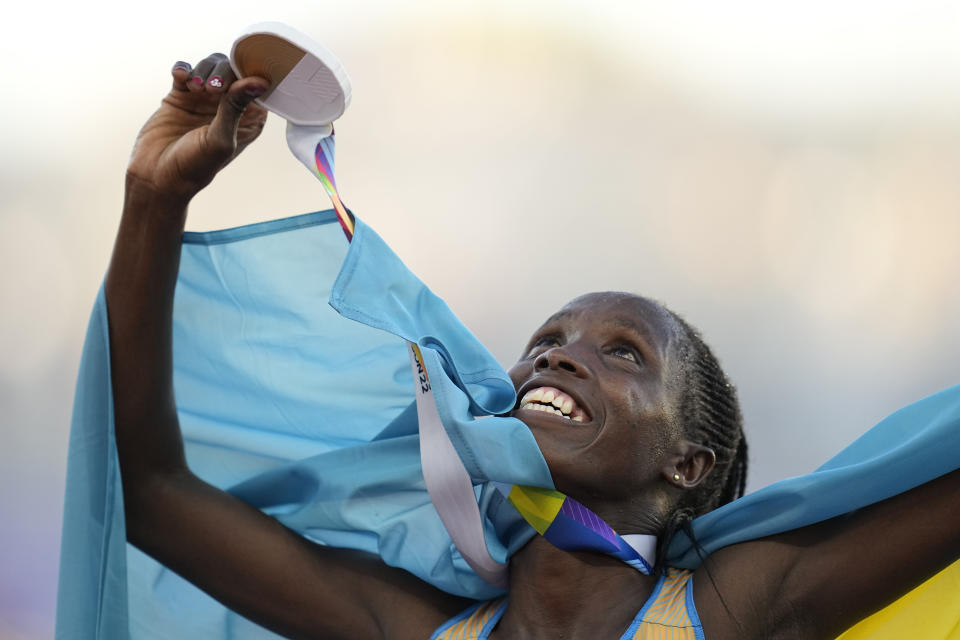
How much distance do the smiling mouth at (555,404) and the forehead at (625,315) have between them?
7.0 inches

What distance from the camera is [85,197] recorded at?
12.1ft

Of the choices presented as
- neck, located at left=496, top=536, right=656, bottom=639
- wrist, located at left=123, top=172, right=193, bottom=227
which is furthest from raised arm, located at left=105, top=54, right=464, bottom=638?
neck, located at left=496, top=536, right=656, bottom=639

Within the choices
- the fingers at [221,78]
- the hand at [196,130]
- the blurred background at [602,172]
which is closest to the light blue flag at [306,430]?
the hand at [196,130]

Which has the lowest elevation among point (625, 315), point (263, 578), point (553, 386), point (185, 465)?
point (263, 578)

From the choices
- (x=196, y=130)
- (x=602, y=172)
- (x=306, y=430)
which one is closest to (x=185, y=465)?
(x=306, y=430)

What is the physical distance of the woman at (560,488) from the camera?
1.70 m

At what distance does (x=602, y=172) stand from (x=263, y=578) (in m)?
2.18

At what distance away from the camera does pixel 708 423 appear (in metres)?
2.04

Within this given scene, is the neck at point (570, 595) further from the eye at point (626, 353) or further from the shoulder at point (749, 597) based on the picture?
the eye at point (626, 353)

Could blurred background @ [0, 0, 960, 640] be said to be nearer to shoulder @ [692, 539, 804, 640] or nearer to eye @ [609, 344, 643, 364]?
eye @ [609, 344, 643, 364]

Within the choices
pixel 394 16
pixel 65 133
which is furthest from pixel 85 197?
pixel 394 16

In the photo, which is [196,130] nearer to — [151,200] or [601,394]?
[151,200]

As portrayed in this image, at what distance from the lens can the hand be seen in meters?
1.77

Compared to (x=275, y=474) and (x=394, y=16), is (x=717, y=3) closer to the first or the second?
(x=394, y=16)
